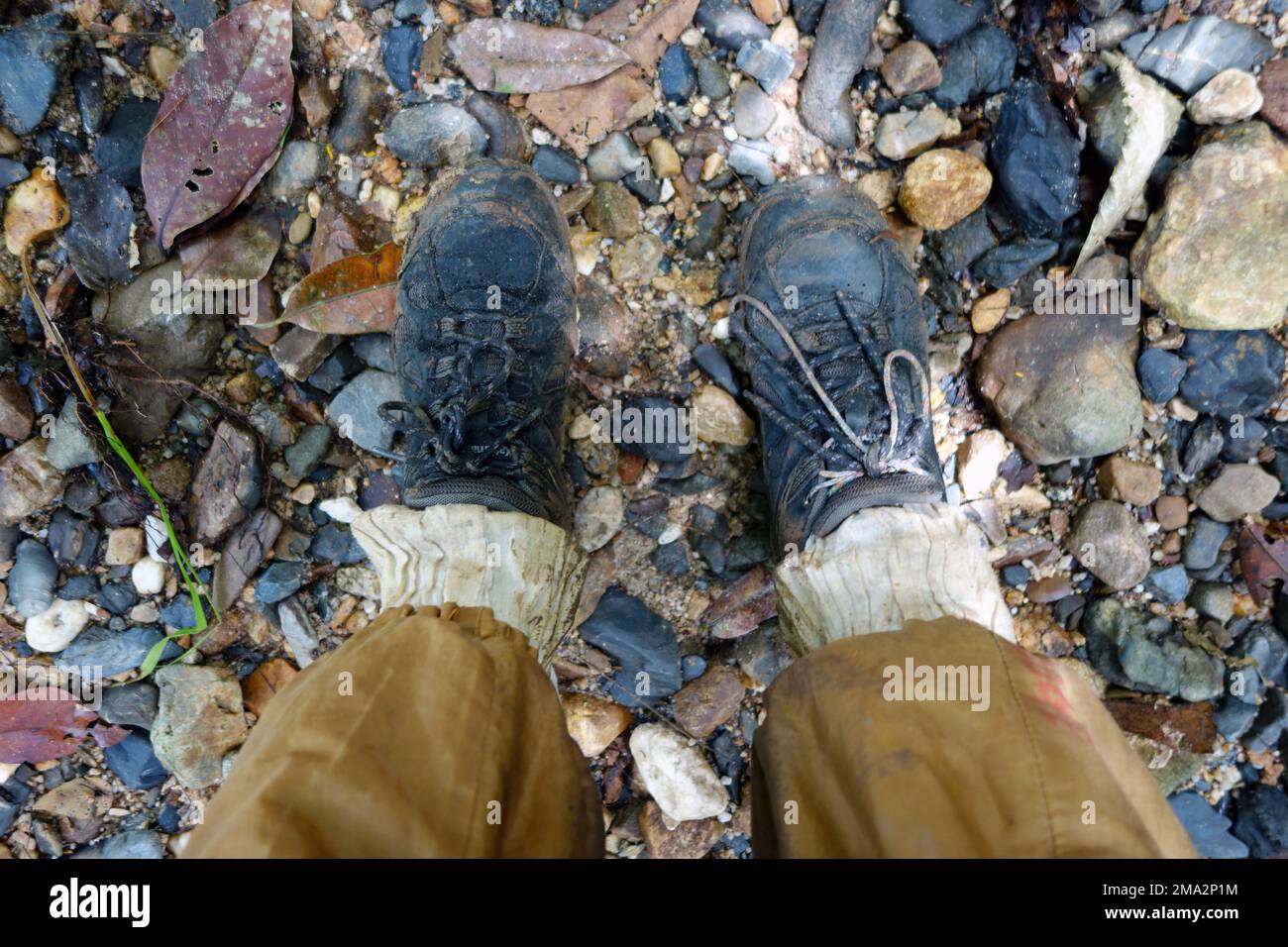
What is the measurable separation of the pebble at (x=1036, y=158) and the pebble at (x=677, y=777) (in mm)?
1772

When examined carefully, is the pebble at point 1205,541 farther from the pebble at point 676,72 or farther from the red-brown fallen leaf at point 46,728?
the red-brown fallen leaf at point 46,728

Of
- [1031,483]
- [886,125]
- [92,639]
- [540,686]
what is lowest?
[92,639]

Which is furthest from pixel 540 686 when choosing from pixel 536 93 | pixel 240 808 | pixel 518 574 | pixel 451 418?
pixel 536 93

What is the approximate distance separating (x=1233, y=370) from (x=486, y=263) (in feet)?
6.82

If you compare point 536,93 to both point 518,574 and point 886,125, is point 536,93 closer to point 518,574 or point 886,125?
point 886,125

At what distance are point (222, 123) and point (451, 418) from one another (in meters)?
1.08

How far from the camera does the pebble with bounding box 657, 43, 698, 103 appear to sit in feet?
7.29

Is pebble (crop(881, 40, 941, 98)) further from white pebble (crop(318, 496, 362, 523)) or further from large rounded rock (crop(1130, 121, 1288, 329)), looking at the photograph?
white pebble (crop(318, 496, 362, 523))

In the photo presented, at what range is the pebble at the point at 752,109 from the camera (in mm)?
2223

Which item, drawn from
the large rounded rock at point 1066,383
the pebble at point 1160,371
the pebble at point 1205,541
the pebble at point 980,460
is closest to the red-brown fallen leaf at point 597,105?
the large rounded rock at point 1066,383

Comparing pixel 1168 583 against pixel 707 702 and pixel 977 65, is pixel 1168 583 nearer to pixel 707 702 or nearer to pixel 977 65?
pixel 707 702

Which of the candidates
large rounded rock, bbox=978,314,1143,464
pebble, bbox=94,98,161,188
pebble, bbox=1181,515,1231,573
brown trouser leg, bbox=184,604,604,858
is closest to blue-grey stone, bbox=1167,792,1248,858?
pebble, bbox=1181,515,1231,573

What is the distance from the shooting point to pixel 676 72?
2.22 meters

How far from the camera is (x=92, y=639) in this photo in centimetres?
227
